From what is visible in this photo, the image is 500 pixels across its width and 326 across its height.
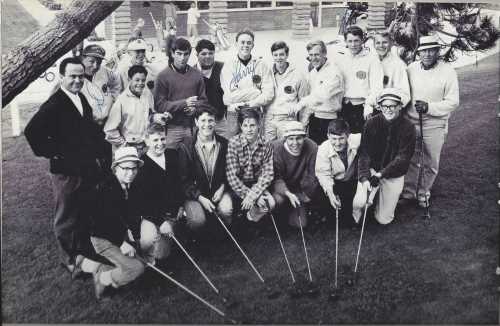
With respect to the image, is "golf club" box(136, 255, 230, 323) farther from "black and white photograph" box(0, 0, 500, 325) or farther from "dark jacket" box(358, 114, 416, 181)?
"dark jacket" box(358, 114, 416, 181)

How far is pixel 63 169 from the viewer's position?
416cm

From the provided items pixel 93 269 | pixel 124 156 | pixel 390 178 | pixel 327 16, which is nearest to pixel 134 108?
pixel 124 156

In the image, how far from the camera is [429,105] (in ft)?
15.5

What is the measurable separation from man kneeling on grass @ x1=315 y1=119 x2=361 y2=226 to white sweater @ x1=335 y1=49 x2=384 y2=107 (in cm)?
38

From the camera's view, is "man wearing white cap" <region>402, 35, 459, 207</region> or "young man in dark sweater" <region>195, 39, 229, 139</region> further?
"young man in dark sweater" <region>195, 39, 229, 139</region>

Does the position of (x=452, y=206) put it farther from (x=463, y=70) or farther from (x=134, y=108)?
(x=134, y=108)

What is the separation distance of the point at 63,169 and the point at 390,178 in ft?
9.73

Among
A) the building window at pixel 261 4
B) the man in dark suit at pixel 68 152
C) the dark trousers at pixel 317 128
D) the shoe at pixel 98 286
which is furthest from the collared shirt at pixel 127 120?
the dark trousers at pixel 317 128

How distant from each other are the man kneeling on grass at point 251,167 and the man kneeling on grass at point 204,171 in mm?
106

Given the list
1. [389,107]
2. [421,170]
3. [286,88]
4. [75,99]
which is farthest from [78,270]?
[421,170]

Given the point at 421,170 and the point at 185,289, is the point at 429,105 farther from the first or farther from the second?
the point at 185,289

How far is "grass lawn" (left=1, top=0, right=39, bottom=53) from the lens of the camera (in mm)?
4207

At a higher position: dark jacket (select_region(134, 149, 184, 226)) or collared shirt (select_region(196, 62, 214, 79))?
collared shirt (select_region(196, 62, 214, 79))
